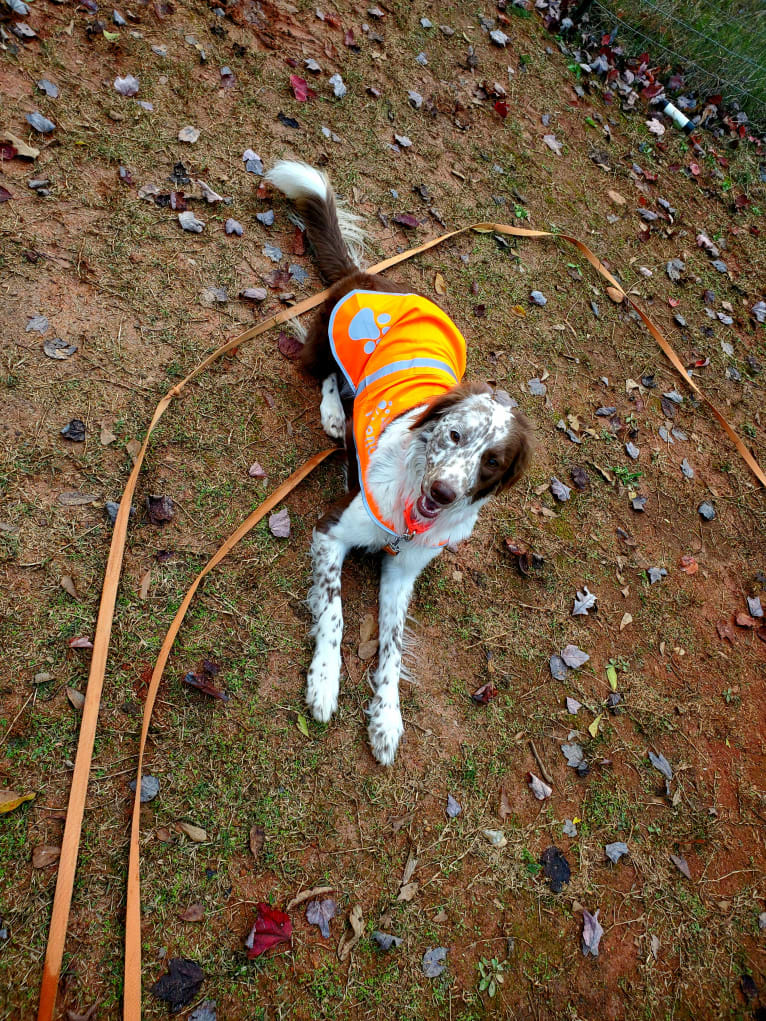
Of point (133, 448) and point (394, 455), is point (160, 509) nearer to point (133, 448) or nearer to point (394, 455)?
point (133, 448)

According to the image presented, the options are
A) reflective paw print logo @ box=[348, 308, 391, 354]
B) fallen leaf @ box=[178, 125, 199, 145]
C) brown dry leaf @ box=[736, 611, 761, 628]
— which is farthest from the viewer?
brown dry leaf @ box=[736, 611, 761, 628]

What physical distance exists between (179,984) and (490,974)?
134 centimetres

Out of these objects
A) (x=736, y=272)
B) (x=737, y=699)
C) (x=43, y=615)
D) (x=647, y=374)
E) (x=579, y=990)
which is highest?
(x=736, y=272)

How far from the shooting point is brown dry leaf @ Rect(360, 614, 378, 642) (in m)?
3.20

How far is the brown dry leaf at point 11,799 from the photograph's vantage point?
7.24 ft

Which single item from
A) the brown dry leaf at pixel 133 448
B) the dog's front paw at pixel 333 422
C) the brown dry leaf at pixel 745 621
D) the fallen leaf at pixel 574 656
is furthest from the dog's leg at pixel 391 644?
the brown dry leaf at pixel 745 621

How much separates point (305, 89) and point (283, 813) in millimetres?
5186

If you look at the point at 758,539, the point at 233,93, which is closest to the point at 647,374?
the point at 758,539

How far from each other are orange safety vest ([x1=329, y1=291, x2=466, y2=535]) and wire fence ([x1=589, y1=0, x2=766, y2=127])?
22.9ft

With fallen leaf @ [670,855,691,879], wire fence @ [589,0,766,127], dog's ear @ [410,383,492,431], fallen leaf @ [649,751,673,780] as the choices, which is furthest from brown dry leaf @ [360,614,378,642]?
wire fence @ [589,0,766,127]

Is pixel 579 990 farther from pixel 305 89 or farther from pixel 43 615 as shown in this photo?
pixel 305 89

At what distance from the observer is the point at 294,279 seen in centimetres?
404

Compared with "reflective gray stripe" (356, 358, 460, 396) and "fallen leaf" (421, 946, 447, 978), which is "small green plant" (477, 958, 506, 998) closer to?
"fallen leaf" (421, 946, 447, 978)

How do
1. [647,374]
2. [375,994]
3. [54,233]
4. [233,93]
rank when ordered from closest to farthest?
[375,994], [54,233], [233,93], [647,374]
